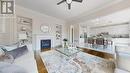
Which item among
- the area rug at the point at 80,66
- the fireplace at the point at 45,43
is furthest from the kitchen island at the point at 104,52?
the fireplace at the point at 45,43

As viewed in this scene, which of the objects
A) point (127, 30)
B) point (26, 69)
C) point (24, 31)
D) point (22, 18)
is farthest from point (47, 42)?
point (26, 69)

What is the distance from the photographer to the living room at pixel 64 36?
1.65 metres

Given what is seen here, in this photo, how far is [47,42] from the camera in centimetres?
839

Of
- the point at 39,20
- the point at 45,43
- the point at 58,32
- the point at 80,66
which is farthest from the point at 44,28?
the point at 80,66

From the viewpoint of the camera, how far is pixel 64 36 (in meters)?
10.1

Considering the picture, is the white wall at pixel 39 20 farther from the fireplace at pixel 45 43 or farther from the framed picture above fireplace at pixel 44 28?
the fireplace at pixel 45 43

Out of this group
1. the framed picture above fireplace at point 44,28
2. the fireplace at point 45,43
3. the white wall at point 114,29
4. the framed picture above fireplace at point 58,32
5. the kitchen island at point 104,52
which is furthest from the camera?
the framed picture above fireplace at point 58,32

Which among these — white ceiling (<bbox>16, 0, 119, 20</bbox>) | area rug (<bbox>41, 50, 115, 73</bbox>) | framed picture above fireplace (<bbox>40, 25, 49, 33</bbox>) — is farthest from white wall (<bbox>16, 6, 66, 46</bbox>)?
area rug (<bbox>41, 50, 115, 73</bbox>)

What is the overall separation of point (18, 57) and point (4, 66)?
0.23 m

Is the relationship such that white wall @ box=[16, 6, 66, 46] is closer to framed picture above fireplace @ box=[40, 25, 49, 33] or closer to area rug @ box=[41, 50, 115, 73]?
framed picture above fireplace @ box=[40, 25, 49, 33]

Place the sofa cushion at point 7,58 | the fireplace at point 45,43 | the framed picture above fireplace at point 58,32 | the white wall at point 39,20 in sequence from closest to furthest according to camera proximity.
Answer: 1. the sofa cushion at point 7,58
2. the white wall at point 39,20
3. the fireplace at point 45,43
4. the framed picture above fireplace at point 58,32

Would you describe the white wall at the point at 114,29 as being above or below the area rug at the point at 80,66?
above

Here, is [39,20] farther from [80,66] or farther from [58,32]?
[80,66]

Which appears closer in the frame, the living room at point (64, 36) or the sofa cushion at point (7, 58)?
the sofa cushion at point (7, 58)
